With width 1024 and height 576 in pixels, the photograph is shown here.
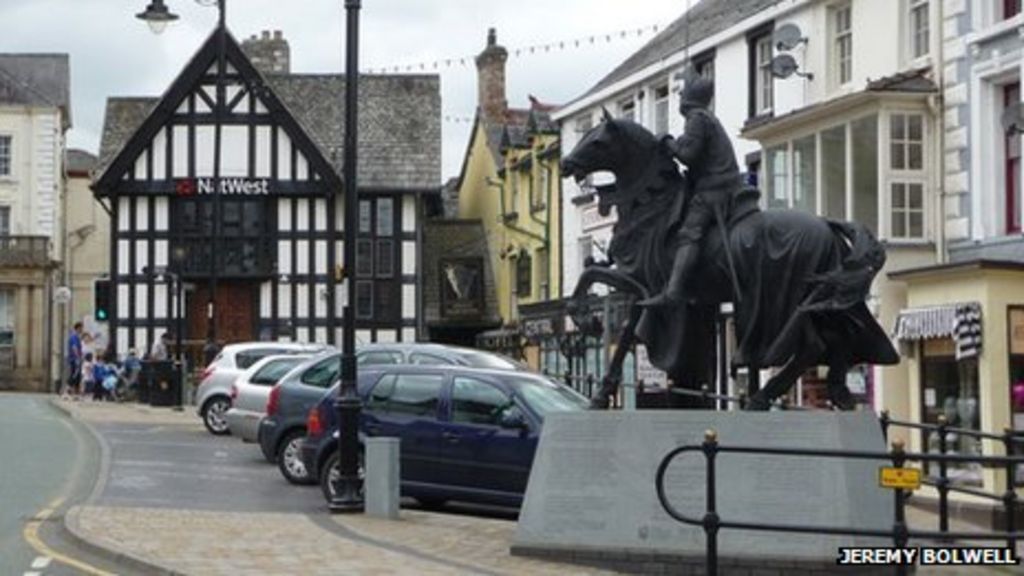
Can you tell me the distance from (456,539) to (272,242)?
137 ft

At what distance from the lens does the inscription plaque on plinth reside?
12.9m

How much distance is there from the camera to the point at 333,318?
2087 inches

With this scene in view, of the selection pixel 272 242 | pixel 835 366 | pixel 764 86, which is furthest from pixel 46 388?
pixel 835 366

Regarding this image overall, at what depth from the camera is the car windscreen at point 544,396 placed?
17297 mm

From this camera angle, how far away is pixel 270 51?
213 ft

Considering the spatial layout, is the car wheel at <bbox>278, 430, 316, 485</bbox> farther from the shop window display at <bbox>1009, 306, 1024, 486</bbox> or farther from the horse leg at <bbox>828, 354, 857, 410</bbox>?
the shop window display at <bbox>1009, 306, 1024, 486</bbox>

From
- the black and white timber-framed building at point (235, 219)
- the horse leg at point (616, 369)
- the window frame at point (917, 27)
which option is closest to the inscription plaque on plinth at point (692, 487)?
the horse leg at point (616, 369)

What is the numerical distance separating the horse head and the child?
34.7 m

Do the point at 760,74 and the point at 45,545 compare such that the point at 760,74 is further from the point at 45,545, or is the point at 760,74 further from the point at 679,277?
the point at 45,545

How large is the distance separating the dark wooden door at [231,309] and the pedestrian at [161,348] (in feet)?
6.02

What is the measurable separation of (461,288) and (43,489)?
37691 millimetres

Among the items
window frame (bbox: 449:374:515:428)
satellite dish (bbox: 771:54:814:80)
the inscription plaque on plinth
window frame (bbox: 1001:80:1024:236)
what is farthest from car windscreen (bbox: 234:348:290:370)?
the inscription plaque on plinth

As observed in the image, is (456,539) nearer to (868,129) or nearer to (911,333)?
(911,333)

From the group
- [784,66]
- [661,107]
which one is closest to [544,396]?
[784,66]
